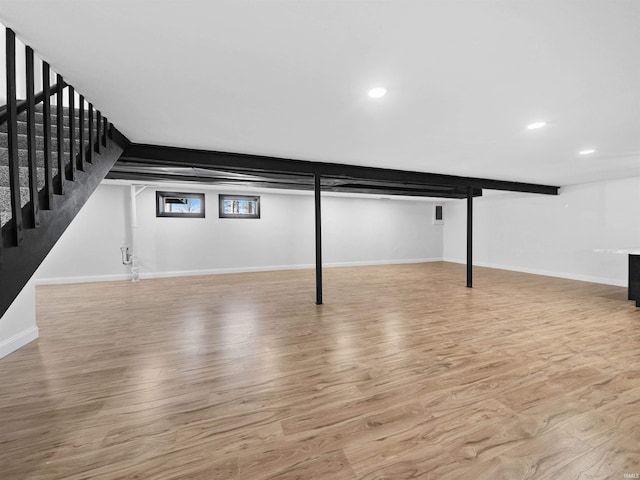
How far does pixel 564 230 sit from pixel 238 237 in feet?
26.5

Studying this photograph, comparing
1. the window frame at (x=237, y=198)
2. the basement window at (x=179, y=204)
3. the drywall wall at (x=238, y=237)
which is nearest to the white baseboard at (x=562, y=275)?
the drywall wall at (x=238, y=237)

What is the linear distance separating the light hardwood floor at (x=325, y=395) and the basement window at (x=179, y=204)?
3303mm

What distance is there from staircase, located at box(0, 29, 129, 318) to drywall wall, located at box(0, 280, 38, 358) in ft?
5.10

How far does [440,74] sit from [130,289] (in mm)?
6107

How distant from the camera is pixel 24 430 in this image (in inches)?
63.4

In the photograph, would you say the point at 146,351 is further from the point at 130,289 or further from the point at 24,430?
the point at 130,289

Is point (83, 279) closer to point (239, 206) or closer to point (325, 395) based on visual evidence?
point (239, 206)

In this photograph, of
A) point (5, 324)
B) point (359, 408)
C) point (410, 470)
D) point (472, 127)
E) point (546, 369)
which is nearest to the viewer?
point (410, 470)

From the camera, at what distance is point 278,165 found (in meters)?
4.10

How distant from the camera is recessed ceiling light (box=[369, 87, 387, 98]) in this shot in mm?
2041

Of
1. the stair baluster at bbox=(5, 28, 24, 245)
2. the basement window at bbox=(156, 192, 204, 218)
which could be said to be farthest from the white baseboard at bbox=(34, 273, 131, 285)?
the stair baluster at bbox=(5, 28, 24, 245)

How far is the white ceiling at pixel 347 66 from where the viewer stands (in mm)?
1323

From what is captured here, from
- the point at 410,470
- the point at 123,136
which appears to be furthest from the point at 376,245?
the point at 410,470

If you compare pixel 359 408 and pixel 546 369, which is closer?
pixel 359 408
